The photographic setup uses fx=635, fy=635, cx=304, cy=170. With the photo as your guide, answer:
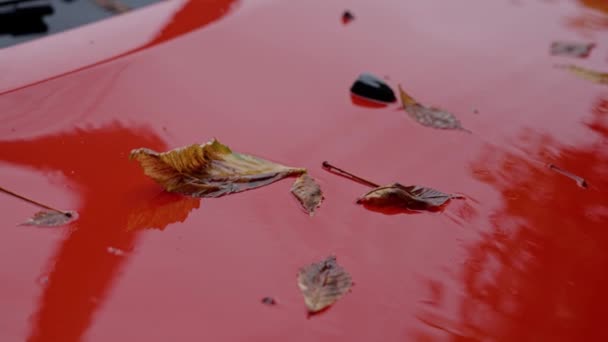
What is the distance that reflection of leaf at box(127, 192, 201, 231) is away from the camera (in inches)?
40.1

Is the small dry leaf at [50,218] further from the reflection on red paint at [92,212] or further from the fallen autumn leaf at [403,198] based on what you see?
the fallen autumn leaf at [403,198]

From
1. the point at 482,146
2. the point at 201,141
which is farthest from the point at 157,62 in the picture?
the point at 482,146

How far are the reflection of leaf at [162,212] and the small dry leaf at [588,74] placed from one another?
1024 millimetres

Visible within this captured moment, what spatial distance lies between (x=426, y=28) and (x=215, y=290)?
108cm

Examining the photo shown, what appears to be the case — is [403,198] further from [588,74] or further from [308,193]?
[588,74]

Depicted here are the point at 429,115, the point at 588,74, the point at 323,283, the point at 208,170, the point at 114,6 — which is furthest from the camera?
the point at 114,6

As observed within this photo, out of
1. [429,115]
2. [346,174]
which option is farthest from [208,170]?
[429,115]

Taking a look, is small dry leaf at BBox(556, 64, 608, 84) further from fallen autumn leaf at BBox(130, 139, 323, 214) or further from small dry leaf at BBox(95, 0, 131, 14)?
small dry leaf at BBox(95, 0, 131, 14)

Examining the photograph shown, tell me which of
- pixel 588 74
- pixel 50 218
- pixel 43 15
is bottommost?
pixel 50 218

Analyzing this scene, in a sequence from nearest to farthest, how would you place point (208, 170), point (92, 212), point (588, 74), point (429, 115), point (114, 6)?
point (92, 212)
point (208, 170)
point (429, 115)
point (588, 74)
point (114, 6)

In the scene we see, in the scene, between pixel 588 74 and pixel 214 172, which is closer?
pixel 214 172

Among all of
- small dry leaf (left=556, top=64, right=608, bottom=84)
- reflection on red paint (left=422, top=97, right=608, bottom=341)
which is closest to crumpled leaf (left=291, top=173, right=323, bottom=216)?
reflection on red paint (left=422, top=97, right=608, bottom=341)

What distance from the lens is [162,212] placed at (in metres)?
1.05

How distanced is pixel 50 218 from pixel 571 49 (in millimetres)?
1348
